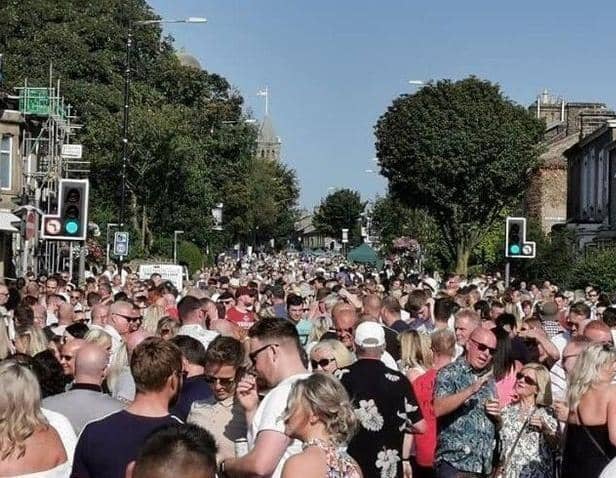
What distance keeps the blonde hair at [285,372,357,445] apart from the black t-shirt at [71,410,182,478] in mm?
682

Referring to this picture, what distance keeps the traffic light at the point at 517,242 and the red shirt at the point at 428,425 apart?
14581mm

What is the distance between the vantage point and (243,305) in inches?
693

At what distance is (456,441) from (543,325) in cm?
718

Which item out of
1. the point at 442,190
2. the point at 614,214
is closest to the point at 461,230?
the point at 442,190

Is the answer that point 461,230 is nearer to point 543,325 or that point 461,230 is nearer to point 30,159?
point 30,159

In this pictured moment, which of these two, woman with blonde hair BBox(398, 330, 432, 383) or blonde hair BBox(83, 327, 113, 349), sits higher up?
blonde hair BBox(83, 327, 113, 349)

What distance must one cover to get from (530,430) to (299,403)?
3.14 m

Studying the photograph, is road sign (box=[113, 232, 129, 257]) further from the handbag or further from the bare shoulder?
the bare shoulder

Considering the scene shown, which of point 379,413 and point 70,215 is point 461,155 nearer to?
point 70,215

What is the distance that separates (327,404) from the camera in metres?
5.66

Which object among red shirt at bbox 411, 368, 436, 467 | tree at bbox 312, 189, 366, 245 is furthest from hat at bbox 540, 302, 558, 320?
tree at bbox 312, 189, 366, 245

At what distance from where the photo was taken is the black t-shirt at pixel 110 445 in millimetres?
6086

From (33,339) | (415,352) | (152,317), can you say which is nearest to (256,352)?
(33,339)

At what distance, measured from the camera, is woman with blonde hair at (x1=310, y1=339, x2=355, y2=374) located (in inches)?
343
